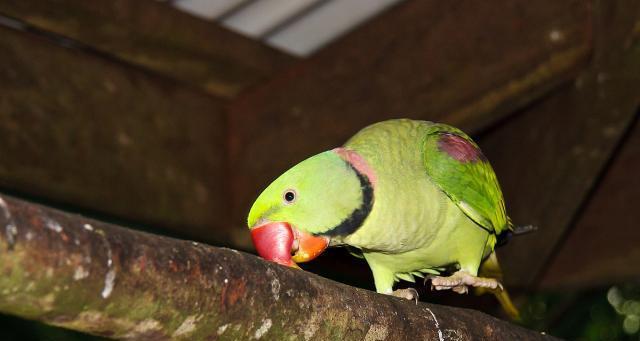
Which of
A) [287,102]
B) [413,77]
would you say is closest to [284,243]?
[413,77]

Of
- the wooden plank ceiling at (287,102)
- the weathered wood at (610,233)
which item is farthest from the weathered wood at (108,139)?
the weathered wood at (610,233)

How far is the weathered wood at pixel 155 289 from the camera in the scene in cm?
144

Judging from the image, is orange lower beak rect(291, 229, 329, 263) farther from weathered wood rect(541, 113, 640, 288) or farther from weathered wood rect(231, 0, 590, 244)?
weathered wood rect(541, 113, 640, 288)

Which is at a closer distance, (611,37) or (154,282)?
(154,282)

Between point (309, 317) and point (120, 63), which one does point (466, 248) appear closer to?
point (309, 317)

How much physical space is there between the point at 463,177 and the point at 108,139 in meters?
1.81

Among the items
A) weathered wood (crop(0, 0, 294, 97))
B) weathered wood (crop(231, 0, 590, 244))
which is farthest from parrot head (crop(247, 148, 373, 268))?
weathered wood (crop(0, 0, 294, 97))

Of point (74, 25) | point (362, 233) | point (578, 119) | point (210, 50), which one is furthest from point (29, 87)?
point (578, 119)

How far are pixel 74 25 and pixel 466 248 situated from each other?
1942mm

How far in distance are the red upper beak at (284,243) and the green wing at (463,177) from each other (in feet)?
1.85

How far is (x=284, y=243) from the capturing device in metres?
2.67

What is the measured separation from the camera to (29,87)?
3867 millimetres

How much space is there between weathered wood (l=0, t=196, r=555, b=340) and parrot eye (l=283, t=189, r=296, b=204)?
0.62 m

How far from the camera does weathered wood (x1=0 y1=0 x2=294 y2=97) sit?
149 inches
